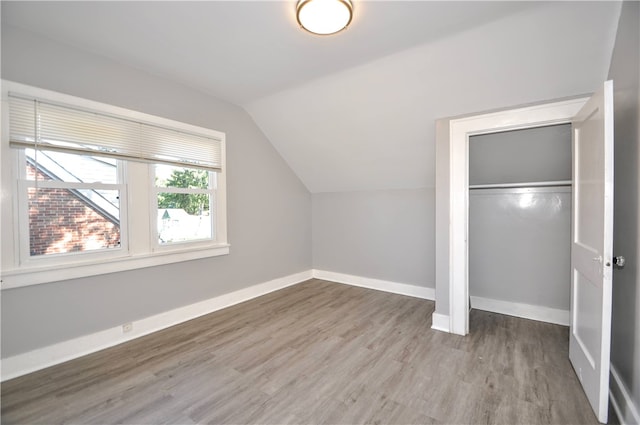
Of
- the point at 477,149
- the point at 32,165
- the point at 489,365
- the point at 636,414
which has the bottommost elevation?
the point at 489,365

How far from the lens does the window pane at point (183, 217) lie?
10.0 feet

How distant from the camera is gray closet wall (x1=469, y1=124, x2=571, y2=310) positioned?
3094 mm

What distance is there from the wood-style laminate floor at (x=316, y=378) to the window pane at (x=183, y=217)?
0.98 metres

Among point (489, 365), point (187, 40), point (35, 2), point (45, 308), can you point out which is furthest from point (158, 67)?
point (489, 365)

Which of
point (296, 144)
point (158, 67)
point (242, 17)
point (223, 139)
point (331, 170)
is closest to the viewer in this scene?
point (242, 17)

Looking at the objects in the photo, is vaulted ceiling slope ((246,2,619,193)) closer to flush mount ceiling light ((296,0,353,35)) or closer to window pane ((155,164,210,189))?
flush mount ceiling light ((296,0,353,35))

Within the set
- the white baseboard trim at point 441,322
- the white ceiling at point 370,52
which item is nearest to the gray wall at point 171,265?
the white ceiling at point 370,52

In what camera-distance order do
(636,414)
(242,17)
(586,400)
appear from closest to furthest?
1. (636,414)
2. (586,400)
3. (242,17)

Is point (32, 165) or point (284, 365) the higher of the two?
point (32, 165)

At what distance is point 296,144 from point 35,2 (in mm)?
2776

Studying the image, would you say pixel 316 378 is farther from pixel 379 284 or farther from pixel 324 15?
pixel 324 15

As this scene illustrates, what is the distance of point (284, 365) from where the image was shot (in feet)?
7.59

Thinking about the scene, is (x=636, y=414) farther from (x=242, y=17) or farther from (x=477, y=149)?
(x=242, y=17)

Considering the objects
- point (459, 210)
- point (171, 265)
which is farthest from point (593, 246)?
point (171, 265)
